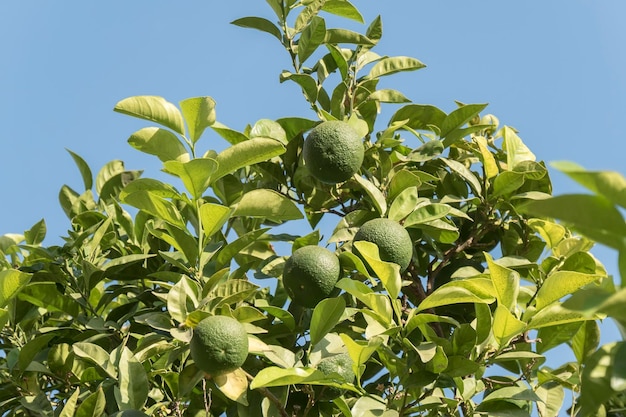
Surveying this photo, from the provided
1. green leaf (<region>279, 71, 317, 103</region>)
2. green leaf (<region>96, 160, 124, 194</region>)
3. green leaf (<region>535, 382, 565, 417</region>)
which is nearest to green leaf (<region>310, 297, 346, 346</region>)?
green leaf (<region>535, 382, 565, 417</region>)

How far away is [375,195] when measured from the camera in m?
2.57

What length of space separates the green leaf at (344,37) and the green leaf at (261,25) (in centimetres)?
19

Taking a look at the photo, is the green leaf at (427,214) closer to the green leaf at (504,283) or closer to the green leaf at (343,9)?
the green leaf at (504,283)

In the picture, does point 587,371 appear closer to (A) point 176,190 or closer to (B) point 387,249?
(B) point 387,249

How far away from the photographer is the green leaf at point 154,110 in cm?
245

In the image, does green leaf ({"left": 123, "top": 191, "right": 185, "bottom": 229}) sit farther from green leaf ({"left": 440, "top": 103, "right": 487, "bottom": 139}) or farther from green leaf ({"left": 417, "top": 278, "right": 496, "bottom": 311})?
green leaf ({"left": 440, "top": 103, "right": 487, "bottom": 139})

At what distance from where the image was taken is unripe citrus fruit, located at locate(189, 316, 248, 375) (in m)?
2.04

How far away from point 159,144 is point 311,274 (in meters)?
0.61

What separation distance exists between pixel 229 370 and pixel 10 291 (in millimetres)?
759

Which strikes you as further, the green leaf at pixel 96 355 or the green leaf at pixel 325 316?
the green leaf at pixel 96 355

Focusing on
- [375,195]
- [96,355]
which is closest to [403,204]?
[375,195]

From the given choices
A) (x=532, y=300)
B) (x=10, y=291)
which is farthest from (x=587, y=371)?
(x=10, y=291)

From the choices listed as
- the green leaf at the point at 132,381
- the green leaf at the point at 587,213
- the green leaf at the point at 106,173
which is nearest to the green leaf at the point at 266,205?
the green leaf at the point at 132,381

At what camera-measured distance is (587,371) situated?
123 cm
